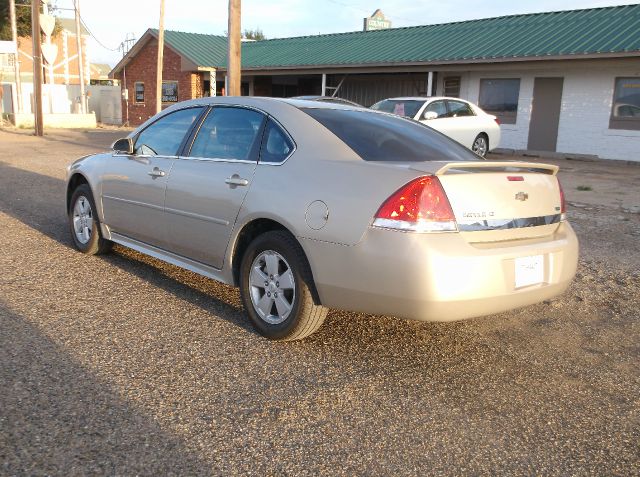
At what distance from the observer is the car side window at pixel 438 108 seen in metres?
13.8

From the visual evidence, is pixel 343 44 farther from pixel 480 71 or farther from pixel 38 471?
pixel 38 471

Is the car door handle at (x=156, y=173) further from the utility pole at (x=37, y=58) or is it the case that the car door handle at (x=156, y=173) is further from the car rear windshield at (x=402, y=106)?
the utility pole at (x=37, y=58)

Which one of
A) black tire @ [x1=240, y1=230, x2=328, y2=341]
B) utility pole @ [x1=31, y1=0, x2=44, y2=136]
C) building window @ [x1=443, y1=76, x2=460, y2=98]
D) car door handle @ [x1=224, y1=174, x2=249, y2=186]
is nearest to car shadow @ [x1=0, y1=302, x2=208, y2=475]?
black tire @ [x1=240, y1=230, x2=328, y2=341]

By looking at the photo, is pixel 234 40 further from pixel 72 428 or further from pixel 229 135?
pixel 72 428

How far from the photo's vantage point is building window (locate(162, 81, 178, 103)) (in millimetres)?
32244

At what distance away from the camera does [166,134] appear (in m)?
5.04

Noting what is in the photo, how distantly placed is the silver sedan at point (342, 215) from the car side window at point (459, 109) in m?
10.3

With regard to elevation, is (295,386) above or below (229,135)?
below

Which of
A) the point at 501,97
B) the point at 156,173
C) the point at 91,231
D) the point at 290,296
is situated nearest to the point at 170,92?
the point at 501,97

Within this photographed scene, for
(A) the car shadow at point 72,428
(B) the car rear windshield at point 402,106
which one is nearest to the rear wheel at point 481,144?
(B) the car rear windshield at point 402,106

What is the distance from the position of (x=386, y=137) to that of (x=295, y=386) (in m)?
1.81

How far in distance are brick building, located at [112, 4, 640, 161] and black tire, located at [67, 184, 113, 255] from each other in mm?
14832

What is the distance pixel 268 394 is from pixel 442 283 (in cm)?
109

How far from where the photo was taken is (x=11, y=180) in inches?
441
